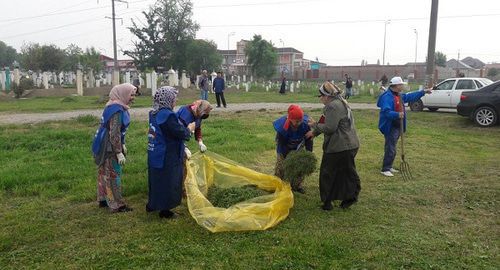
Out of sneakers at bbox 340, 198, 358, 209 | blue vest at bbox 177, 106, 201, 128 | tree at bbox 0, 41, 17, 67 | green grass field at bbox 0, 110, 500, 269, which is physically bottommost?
green grass field at bbox 0, 110, 500, 269

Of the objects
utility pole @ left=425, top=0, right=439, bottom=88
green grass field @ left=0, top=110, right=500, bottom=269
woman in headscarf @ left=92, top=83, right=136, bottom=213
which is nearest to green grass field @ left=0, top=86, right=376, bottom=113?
utility pole @ left=425, top=0, right=439, bottom=88

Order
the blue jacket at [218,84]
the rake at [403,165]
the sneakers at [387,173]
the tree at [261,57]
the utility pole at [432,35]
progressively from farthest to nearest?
1. the tree at [261,57]
2. the blue jacket at [218,84]
3. the utility pole at [432,35]
4. the sneakers at [387,173]
5. the rake at [403,165]

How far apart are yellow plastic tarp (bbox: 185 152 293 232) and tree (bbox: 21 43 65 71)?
44.1 meters

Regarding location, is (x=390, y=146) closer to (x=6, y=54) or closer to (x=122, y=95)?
(x=122, y=95)

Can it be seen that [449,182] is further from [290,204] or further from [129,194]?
[129,194]

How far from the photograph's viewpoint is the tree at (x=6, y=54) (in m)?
83.2

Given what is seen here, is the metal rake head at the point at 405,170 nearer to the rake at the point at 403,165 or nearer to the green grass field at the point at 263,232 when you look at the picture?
the rake at the point at 403,165

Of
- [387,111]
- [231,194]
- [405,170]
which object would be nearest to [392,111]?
[387,111]

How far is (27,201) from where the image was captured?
5.23m

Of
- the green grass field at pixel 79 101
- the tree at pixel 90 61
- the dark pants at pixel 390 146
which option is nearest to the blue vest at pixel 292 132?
the dark pants at pixel 390 146

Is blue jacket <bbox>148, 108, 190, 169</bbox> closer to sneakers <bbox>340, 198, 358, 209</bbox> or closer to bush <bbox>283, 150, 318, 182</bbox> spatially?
bush <bbox>283, 150, 318, 182</bbox>

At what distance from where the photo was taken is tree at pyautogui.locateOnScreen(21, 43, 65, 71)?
43.8 metres

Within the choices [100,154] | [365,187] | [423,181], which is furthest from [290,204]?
[423,181]

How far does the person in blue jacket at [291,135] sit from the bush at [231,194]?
1.51ft
